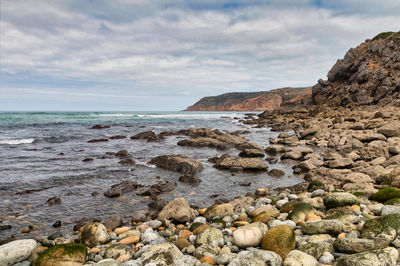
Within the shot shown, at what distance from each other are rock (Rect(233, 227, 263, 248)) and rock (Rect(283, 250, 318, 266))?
0.95 meters

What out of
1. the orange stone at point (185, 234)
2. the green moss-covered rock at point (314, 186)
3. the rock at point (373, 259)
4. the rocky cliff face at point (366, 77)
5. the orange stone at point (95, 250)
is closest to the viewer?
the rock at point (373, 259)

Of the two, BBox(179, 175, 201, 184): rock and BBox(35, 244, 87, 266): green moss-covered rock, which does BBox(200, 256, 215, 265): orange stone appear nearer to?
BBox(35, 244, 87, 266): green moss-covered rock

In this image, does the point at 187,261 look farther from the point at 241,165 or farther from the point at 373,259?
the point at 241,165

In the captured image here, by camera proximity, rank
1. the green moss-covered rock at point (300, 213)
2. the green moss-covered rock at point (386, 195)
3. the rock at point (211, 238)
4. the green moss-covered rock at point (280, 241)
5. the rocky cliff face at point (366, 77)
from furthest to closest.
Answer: the rocky cliff face at point (366, 77)
the green moss-covered rock at point (386, 195)
the green moss-covered rock at point (300, 213)
the rock at point (211, 238)
the green moss-covered rock at point (280, 241)

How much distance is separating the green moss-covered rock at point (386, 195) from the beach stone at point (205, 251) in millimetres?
5357

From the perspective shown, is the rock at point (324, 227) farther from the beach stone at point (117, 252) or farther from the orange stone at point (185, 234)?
the beach stone at point (117, 252)

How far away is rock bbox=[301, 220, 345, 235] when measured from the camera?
518 cm

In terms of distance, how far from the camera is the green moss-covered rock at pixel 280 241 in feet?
15.3

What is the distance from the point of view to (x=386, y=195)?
7285mm

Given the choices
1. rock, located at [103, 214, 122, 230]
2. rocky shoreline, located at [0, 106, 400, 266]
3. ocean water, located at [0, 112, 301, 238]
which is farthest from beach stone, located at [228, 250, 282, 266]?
ocean water, located at [0, 112, 301, 238]

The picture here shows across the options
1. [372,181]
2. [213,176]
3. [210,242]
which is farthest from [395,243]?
[213,176]

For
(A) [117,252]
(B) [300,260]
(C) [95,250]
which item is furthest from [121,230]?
(B) [300,260]

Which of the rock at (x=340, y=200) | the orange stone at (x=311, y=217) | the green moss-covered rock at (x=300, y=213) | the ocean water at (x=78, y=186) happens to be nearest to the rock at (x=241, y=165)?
the ocean water at (x=78, y=186)

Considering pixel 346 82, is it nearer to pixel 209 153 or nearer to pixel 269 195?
pixel 209 153
